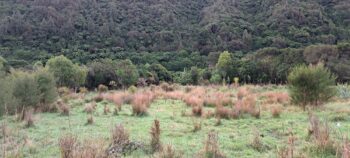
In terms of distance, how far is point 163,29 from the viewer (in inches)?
2485

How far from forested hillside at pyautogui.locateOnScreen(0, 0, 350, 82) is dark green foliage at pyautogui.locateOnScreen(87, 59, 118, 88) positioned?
11822mm

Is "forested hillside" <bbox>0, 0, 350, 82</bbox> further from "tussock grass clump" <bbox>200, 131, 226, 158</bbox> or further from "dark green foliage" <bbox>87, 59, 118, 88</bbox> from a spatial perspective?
"tussock grass clump" <bbox>200, 131, 226, 158</bbox>

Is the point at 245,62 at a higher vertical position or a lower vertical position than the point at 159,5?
lower

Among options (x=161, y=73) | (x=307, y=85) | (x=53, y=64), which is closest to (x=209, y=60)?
(x=161, y=73)

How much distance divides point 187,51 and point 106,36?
12826 millimetres

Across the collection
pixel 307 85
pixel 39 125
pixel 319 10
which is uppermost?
pixel 319 10

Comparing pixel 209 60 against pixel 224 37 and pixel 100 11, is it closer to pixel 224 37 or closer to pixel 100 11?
pixel 224 37

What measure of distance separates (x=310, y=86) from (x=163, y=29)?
5094cm

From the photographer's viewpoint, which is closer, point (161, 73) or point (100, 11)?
point (161, 73)

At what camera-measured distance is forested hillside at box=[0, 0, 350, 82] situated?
55.4m

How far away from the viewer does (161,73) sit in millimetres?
49906

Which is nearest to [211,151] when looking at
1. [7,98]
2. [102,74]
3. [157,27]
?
[7,98]

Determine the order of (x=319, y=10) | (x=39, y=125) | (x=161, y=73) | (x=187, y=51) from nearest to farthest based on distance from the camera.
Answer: (x=39, y=125), (x=161, y=73), (x=319, y=10), (x=187, y=51)

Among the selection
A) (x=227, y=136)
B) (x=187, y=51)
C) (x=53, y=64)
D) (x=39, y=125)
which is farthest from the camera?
(x=187, y=51)
